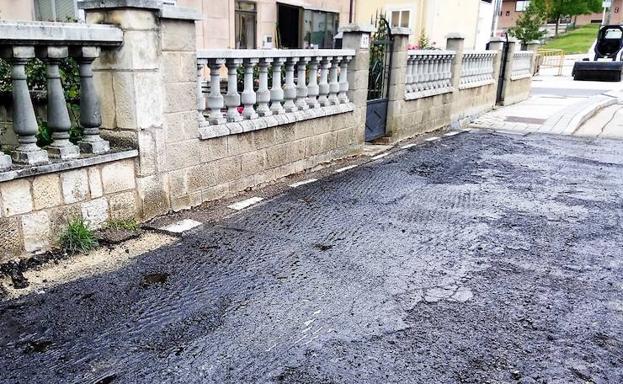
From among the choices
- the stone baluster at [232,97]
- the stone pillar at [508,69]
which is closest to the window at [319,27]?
the stone pillar at [508,69]

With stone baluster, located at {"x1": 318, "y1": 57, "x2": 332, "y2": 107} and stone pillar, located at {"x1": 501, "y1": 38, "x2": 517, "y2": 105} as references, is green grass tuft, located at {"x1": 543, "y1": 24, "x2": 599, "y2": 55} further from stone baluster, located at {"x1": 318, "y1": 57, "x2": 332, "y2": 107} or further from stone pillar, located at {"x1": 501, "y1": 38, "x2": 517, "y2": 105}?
stone baluster, located at {"x1": 318, "y1": 57, "x2": 332, "y2": 107}

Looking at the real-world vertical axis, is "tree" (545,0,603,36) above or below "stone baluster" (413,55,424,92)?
above

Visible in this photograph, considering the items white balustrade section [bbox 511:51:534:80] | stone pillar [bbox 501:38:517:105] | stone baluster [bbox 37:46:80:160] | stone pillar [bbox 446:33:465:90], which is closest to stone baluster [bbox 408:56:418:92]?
stone pillar [bbox 446:33:465:90]

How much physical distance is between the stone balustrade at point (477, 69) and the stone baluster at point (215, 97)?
7222 mm

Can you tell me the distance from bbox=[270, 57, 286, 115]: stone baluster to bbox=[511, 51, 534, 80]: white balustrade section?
1083 centimetres

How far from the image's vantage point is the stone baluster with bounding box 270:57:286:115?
5738 millimetres

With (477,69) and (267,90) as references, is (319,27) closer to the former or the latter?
(477,69)

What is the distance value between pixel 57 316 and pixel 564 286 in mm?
3181

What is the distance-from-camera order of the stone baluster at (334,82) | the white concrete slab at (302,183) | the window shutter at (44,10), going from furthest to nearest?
the window shutter at (44,10), the stone baluster at (334,82), the white concrete slab at (302,183)

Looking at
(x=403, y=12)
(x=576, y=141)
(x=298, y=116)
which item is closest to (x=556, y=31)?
(x=403, y=12)

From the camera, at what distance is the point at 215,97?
5012mm

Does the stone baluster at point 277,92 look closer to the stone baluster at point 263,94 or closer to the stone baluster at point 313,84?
the stone baluster at point 263,94

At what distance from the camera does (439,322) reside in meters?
2.99

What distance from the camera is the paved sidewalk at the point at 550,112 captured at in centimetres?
1099
